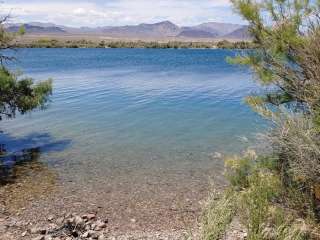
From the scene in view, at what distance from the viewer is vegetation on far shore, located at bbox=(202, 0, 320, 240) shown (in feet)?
26.4

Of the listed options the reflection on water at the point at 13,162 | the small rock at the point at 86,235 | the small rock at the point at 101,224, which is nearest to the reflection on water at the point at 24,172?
the reflection on water at the point at 13,162

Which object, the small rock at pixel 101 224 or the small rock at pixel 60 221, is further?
the small rock at pixel 60 221

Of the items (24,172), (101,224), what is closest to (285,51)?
(101,224)

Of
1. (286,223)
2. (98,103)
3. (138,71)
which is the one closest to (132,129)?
(98,103)

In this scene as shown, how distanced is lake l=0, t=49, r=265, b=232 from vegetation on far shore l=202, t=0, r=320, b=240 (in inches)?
62.0

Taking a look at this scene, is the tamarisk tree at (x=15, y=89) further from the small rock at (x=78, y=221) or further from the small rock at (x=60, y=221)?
the small rock at (x=78, y=221)

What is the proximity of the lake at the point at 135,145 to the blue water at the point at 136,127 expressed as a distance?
0.05 meters

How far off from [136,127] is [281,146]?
17803 millimetres

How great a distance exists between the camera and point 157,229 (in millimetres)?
12688

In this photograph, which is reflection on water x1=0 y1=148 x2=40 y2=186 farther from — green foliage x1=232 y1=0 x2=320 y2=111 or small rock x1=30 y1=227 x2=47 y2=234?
green foliage x1=232 y1=0 x2=320 y2=111

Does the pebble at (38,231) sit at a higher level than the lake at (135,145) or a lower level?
higher

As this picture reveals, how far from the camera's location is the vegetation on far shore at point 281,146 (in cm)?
805

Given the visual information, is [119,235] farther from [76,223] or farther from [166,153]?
[166,153]

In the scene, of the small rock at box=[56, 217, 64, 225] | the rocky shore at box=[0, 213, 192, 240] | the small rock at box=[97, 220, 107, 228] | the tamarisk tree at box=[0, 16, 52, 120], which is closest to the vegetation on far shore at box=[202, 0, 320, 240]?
the rocky shore at box=[0, 213, 192, 240]
